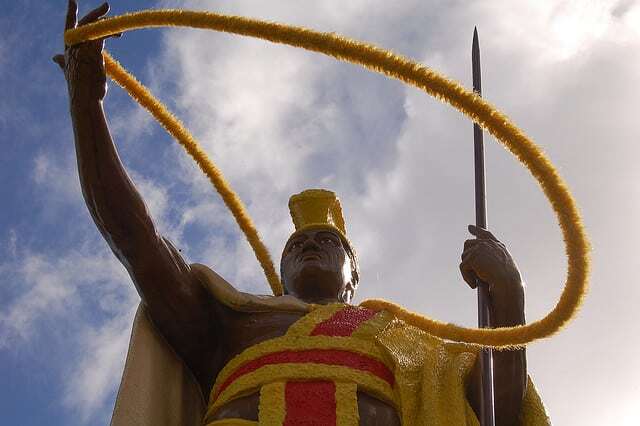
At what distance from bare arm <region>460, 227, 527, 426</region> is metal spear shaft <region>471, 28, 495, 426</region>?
0.21ft

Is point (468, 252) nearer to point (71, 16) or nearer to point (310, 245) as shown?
point (310, 245)

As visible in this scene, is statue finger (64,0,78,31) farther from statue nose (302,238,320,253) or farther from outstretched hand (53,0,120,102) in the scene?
statue nose (302,238,320,253)

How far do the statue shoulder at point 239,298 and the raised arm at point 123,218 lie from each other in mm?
105

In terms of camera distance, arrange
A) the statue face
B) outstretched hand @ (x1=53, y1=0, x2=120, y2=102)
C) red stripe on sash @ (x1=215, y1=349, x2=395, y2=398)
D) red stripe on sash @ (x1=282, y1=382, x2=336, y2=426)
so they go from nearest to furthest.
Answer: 1. red stripe on sash @ (x1=282, y1=382, x2=336, y2=426)
2. red stripe on sash @ (x1=215, y1=349, x2=395, y2=398)
3. outstretched hand @ (x1=53, y1=0, x2=120, y2=102)
4. the statue face

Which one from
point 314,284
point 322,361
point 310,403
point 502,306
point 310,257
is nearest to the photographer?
point 310,403

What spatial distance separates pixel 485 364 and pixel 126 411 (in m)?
1.94

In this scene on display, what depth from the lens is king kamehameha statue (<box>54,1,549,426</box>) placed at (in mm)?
7422

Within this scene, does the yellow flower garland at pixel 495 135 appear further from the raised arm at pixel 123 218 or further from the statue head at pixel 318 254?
the statue head at pixel 318 254

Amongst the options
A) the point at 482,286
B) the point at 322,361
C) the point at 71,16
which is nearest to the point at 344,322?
the point at 322,361

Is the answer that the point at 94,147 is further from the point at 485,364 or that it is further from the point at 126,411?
the point at 485,364

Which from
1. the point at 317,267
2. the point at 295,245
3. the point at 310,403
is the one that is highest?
the point at 295,245

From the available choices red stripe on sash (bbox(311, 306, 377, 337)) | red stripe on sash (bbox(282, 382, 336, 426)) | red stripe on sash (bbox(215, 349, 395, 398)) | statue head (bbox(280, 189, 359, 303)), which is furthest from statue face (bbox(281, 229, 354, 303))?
red stripe on sash (bbox(282, 382, 336, 426))

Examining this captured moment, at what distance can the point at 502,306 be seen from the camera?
7.64 m

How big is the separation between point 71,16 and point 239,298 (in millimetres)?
1914
